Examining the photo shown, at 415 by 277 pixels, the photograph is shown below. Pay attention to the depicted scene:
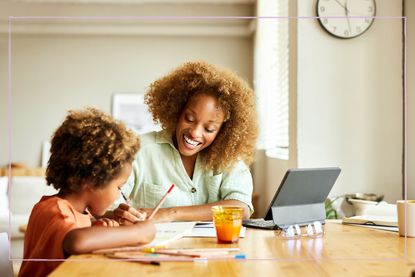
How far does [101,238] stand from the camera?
0.75 m

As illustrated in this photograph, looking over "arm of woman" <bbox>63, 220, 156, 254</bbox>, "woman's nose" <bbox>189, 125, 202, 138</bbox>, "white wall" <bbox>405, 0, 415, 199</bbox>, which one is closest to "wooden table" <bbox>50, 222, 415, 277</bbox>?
"arm of woman" <bbox>63, 220, 156, 254</bbox>

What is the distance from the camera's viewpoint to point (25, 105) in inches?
151

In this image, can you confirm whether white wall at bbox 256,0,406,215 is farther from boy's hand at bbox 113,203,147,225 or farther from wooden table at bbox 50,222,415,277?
boy's hand at bbox 113,203,147,225

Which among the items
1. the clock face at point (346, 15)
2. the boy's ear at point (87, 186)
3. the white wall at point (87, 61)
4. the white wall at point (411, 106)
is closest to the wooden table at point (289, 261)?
the boy's ear at point (87, 186)

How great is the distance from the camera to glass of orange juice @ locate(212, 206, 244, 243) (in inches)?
33.8

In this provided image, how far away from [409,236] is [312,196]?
0.19 metres

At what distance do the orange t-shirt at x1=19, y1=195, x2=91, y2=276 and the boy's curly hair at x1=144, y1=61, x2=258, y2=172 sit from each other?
0.39 meters

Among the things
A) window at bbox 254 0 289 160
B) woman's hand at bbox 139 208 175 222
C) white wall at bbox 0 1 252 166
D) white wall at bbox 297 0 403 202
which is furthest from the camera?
white wall at bbox 0 1 252 166

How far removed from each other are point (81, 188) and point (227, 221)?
23cm

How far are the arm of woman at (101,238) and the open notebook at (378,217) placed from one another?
1.72 feet

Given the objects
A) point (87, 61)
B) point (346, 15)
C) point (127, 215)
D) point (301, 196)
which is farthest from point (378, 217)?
point (87, 61)

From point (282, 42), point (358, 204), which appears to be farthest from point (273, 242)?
point (282, 42)

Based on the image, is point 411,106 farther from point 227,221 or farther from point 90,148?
point 90,148

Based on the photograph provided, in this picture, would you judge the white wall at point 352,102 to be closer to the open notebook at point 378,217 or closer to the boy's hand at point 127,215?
the open notebook at point 378,217
